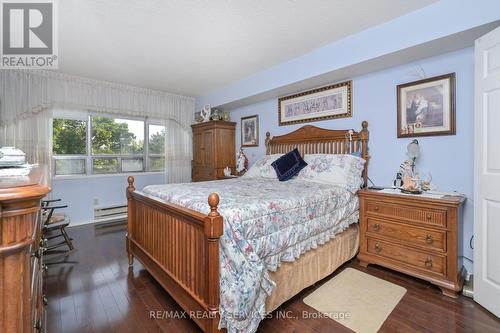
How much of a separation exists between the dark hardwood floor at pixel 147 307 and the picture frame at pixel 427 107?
149 centimetres

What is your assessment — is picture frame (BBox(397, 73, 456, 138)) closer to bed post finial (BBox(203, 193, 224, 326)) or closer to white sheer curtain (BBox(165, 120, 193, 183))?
bed post finial (BBox(203, 193, 224, 326))

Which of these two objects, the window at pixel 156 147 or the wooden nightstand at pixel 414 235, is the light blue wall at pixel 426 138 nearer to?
the wooden nightstand at pixel 414 235

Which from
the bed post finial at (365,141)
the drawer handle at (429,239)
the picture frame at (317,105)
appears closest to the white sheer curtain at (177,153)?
the picture frame at (317,105)

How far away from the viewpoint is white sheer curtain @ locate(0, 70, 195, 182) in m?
3.39

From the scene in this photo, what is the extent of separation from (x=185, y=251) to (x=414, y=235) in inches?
80.0

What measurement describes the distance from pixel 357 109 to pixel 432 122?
2.71 feet

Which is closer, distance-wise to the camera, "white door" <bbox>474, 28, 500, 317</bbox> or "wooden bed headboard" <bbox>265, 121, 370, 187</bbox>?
"white door" <bbox>474, 28, 500, 317</bbox>

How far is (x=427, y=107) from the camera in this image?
96.9 inches

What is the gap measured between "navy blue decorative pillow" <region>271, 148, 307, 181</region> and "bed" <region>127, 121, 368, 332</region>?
708mm

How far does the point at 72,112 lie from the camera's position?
406 cm

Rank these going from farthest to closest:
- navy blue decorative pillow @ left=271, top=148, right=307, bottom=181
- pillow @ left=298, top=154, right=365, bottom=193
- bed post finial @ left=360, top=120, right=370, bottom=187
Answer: navy blue decorative pillow @ left=271, top=148, right=307, bottom=181 → bed post finial @ left=360, top=120, right=370, bottom=187 → pillow @ left=298, top=154, right=365, bottom=193

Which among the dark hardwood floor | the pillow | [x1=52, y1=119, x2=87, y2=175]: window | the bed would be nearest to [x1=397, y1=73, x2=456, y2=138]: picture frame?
the pillow

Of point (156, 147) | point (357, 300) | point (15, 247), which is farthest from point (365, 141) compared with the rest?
point (156, 147)

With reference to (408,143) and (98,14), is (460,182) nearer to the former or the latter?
(408,143)
